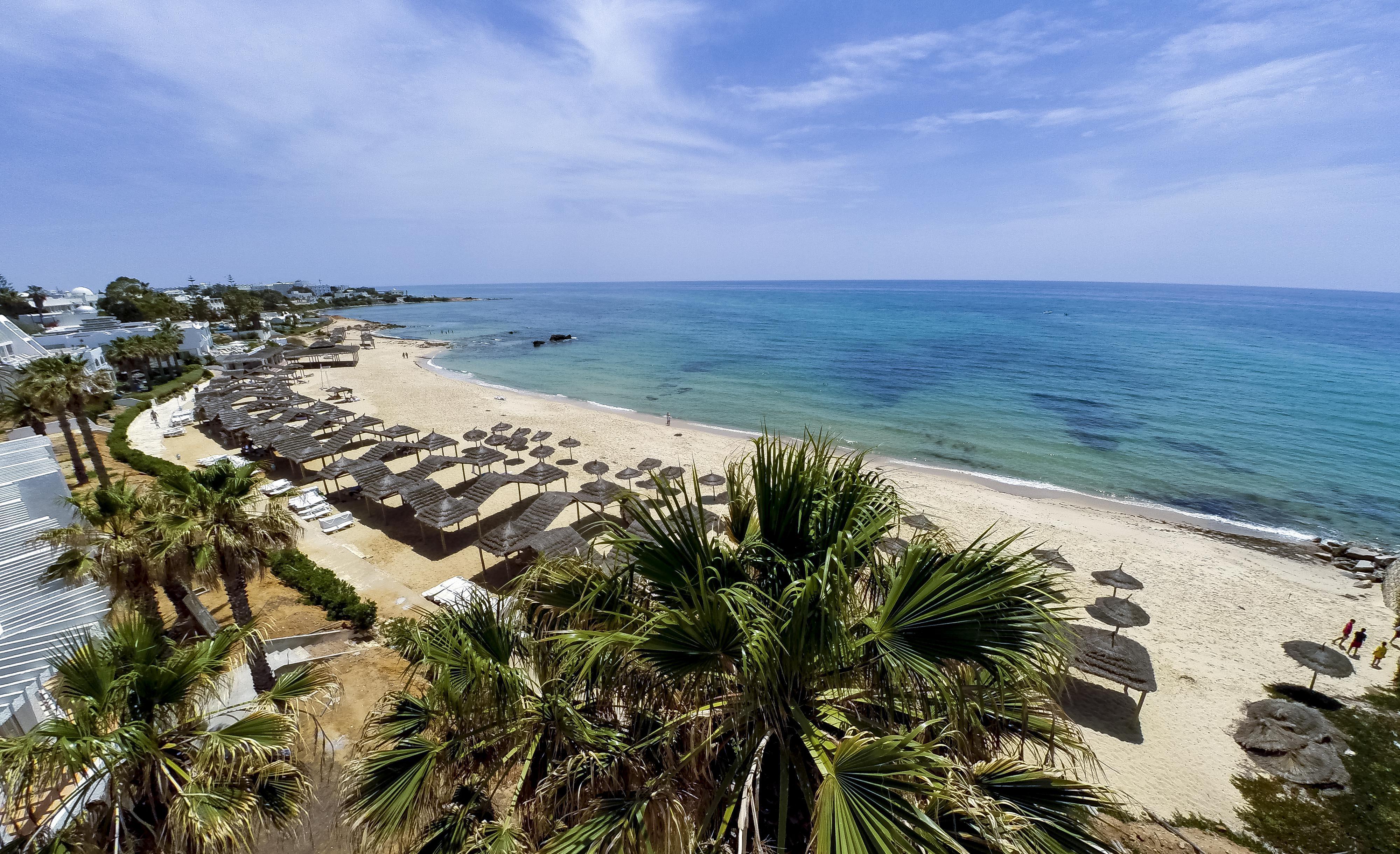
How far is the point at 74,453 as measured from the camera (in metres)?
17.8

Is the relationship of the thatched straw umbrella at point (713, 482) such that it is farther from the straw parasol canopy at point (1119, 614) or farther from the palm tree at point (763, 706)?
the palm tree at point (763, 706)

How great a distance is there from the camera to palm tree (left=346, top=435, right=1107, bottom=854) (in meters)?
2.55

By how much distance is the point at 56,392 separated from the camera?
56.6 ft

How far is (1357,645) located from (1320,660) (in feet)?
4.06

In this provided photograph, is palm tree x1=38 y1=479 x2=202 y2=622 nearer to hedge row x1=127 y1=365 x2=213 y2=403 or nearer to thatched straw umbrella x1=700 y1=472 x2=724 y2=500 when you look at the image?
thatched straw umbrella x1=700 y1=472 x2=724 y2=500

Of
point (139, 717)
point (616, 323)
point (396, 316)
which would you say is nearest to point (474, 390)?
point (139, 717)

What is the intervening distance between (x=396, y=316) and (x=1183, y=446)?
135705mm

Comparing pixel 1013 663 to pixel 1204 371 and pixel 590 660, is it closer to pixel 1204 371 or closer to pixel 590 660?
pixel 590 660

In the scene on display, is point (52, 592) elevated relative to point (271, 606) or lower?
elevated

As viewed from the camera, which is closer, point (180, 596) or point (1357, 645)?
point (180, 596)

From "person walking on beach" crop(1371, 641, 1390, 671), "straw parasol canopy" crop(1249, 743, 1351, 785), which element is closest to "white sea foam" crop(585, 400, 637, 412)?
"straw parasol canopy" crop(1249, 743, 1351, 785)

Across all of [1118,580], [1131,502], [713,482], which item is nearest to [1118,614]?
[1118,580]

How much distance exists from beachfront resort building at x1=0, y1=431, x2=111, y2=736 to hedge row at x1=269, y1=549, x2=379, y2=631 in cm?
254

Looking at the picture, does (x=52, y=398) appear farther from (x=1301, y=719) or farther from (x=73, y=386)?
(x=1301, y=719)
